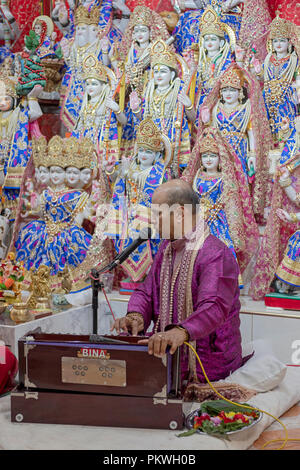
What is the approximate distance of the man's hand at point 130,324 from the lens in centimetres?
262

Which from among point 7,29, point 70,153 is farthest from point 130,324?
point 7,29

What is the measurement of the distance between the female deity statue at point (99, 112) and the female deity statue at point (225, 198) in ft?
3.25

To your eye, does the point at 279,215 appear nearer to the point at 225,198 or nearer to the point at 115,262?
the point at 225,198

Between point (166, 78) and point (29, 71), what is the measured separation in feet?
4.08

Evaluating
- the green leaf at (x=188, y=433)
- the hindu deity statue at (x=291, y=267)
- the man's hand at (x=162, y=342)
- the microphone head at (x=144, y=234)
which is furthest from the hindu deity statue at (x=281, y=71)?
the green leaf at (x=188, y=433)

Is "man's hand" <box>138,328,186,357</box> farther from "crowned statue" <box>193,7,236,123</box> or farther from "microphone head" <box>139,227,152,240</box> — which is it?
"crowned statue" <box>193,7,236,123</box>

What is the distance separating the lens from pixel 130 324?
2.64 meters

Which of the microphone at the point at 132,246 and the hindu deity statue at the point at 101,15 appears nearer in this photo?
the microphone at the point at 132,246

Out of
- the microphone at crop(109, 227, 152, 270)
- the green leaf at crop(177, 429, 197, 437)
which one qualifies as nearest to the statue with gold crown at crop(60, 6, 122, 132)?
the microphone at crop(109, 227, 152, 270)

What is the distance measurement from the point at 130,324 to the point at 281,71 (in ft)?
9.40

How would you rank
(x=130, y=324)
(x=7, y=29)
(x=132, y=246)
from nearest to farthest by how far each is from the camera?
(x=132, y=246)
(x=130, y=324)
(x=7, y=29)

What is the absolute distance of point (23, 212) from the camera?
217 inches

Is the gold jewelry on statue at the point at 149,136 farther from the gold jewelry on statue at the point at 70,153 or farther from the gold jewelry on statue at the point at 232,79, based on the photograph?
the gold jewelry on statue at the point at 232,79
